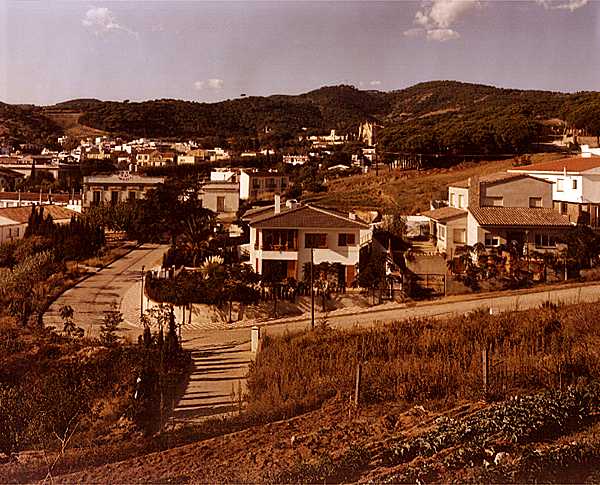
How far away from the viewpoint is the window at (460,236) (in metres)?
11.2

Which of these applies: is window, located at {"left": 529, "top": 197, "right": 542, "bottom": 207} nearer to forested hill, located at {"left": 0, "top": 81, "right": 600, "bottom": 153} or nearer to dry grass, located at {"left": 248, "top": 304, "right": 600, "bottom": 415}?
dry grass, located at {"left": 248, "top": 304, "right": 600, "bottom": 415}

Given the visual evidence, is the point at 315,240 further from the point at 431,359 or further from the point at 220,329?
the point at 431,359

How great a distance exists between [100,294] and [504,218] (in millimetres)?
6331

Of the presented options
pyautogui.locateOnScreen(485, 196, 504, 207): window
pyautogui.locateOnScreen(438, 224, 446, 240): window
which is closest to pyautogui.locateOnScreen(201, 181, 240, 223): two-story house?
pyautogui.locateOnScreen(438, 224, 446, 240): window

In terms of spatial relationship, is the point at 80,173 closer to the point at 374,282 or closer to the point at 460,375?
the point at 374,282

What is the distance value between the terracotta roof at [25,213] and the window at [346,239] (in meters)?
7.40

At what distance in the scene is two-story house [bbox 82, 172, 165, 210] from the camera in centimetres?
1877

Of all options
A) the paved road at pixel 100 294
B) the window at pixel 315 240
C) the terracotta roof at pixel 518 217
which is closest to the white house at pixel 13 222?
the paved road at pixel 100 294

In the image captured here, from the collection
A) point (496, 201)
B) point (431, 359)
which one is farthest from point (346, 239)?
point (431, 359)

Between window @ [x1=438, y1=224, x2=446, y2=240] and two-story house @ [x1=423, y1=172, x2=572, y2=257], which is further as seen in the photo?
window @ [x1=438, y1=224, x2=446, y2=240]

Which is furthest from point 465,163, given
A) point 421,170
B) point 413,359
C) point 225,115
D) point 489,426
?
point 225,115

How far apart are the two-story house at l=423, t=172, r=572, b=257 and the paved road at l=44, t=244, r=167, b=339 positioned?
205 inches

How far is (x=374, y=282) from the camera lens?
9281mm

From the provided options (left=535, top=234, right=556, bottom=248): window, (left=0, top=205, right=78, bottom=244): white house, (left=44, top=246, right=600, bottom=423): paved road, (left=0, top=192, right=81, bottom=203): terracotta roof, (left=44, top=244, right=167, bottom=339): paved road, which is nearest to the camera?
(left=44, top=246, right=600, bottom=423): paved road
